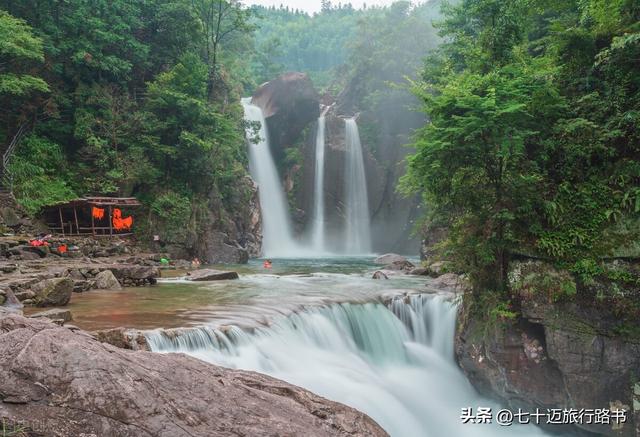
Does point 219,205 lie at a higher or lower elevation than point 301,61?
lower

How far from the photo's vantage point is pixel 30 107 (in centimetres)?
2064

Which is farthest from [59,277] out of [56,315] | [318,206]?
[318,206]

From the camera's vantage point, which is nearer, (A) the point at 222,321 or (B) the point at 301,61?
(A) the point at 222,321

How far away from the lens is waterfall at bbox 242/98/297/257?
33312 mm

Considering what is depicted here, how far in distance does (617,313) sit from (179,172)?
21.3 meters

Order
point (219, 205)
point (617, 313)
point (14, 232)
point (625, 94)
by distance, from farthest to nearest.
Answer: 1. point (219, 205)
2. point (14, 232)
3. point (625, 94)
4. point (617, 313)

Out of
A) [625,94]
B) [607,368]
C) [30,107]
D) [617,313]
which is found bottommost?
[607,368]

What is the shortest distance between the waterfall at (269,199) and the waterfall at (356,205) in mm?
4816

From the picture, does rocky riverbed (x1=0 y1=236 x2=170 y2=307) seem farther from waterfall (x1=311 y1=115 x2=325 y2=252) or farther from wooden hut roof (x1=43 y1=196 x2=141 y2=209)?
waterfall (x1=311 y1=115 x2=325 y2=252)

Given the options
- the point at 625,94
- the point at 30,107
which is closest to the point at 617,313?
the point at 625,94

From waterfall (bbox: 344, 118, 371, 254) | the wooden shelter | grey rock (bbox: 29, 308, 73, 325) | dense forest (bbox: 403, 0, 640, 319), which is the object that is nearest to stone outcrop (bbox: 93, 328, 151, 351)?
grey rock (bbox: 29, 308, 73, 325)

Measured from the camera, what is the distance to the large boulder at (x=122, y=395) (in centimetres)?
327

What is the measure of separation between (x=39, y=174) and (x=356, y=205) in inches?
883

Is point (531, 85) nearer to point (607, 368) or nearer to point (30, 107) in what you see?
point (607, 368)
